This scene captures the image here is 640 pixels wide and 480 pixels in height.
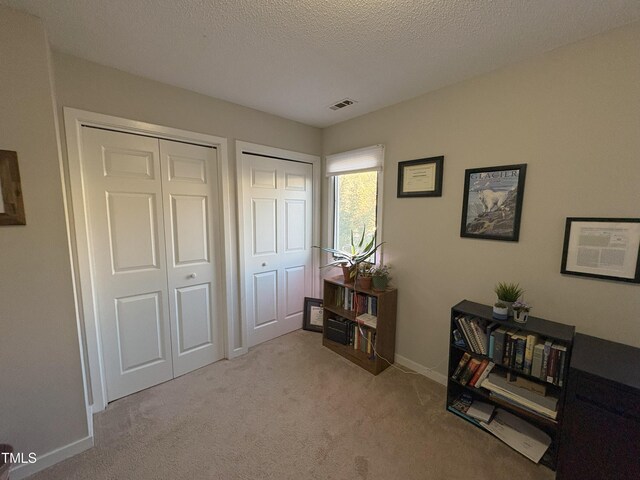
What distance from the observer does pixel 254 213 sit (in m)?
2.54

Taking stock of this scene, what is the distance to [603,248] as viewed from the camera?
1.38 m

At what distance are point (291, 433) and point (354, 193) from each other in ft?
7.06

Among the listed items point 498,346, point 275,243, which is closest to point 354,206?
point 275,243

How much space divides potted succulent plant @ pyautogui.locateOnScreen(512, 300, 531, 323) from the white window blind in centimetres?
151

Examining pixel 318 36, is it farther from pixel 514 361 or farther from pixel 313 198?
pixel 514 361

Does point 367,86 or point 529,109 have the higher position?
point 367,86

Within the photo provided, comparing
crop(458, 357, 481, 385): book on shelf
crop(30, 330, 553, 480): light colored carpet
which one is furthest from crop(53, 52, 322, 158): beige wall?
crop(458, 357, 481, 385): book on shelf

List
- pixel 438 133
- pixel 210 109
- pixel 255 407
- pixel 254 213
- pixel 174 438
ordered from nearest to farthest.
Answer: pixel 174 438, pixel 255 407, pixel 438 133, pixel 210 109, pixel 254 213

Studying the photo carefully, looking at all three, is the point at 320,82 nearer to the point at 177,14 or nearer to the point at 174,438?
the point at 177,14

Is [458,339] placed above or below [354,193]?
below

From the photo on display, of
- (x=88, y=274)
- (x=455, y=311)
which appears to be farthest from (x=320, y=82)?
(x=88, y=274)

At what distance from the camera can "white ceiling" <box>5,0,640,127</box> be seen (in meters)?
1.20

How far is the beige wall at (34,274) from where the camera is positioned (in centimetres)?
125

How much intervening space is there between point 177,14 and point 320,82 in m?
0.95
